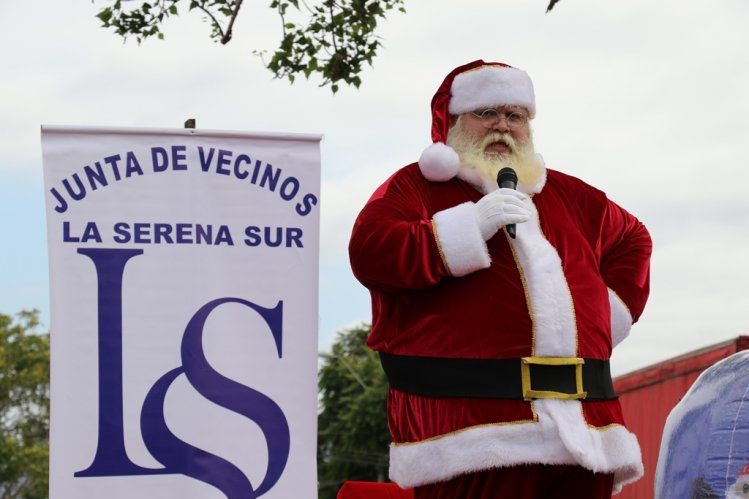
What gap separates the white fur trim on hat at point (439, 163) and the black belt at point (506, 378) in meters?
0.61

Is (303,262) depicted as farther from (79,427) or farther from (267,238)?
(79,427)

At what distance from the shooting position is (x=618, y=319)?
4625 millimetres

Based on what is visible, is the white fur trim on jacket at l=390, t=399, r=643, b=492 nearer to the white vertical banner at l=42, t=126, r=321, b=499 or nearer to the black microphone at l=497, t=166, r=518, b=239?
the white vertical banner at l=42, t=126, r=321, b=499

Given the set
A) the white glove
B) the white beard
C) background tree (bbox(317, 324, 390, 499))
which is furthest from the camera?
background tree (bbox(317, 324, 390, 499))

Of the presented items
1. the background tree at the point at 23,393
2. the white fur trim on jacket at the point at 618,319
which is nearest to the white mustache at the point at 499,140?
the white fur trim on jacket at the point at 618,319

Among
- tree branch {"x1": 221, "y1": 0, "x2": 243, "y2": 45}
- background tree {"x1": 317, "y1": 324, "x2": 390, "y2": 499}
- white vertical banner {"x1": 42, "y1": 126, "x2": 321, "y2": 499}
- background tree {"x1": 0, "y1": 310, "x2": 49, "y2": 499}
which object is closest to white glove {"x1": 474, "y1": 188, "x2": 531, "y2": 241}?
white vertical banner {"x1": 42, "y1": 126, "x2": 321, "y2": 499}

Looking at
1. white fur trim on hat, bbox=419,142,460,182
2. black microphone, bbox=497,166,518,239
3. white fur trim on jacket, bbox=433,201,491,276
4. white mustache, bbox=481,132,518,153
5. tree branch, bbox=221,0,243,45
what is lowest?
white fur trim on jacket, bbox=433,201,491,276

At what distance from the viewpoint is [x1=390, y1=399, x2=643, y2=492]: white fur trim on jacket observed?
4.12m

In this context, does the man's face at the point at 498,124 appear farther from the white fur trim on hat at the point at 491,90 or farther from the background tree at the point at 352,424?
the background tree at the point at 352,424

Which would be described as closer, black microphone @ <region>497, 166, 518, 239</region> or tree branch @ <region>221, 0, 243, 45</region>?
black microphone @ <region>497, 166, 518, 239</region>

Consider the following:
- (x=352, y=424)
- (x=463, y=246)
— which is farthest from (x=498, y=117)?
(x=352, y=424)

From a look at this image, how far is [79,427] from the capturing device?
3.93m

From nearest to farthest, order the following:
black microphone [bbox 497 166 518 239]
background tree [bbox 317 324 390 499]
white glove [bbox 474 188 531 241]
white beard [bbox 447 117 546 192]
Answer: white glove [bbox 474 188 531 241] → black microphone [bbox 497 166 518 239] → white beard [bbox 447 117 546 192] → background tree [bbox 317 324 390 499]

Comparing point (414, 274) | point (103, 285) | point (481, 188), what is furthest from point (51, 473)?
point (481, 188)
